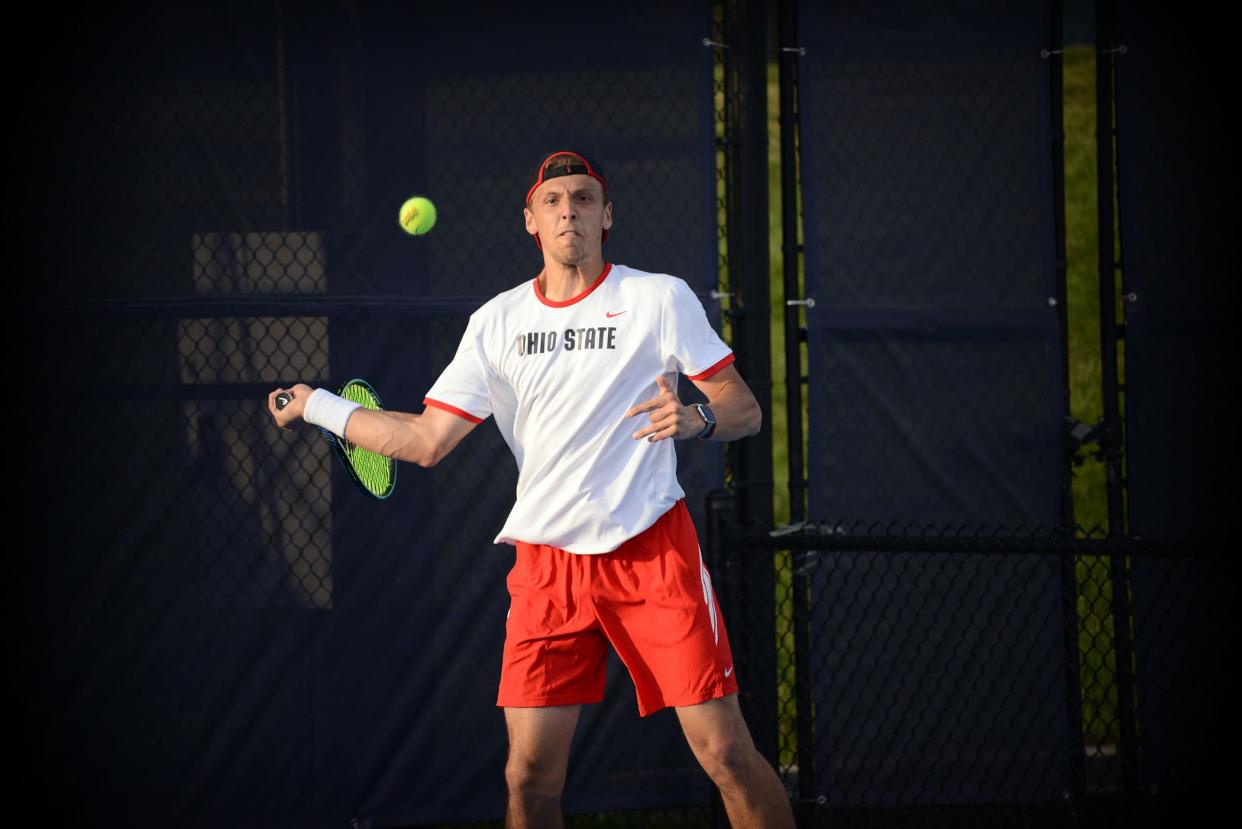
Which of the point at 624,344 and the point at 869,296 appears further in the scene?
the point at 869,296

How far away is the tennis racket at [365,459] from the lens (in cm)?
363

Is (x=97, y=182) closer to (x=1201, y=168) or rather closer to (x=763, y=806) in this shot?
(x=763, y=806)

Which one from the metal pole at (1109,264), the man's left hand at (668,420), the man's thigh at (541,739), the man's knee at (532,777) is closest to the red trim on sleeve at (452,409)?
the man's left hand at (668,420)

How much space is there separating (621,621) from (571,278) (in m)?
0.99

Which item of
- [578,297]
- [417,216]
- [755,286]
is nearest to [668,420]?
[578,297]

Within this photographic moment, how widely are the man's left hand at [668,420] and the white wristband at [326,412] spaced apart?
877 mm

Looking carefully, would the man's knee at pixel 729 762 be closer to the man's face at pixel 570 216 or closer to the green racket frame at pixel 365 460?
the green racket frame at pixel 365 460

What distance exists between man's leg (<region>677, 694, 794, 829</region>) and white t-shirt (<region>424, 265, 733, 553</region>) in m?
0.51

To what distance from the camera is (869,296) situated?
4688 millimetres

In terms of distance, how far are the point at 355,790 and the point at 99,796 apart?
0.89 m

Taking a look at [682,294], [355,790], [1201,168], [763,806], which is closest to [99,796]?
[355,790]

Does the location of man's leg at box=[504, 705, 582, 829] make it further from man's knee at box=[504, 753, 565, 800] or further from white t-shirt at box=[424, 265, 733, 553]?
white t-shirt at box=[424, 265, 733, 553]

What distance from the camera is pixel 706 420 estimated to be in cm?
324

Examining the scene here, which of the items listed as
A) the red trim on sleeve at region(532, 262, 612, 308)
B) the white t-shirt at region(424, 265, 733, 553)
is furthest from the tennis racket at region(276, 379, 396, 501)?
the red trim on sleeve at region(532, 262, 612, 308)
